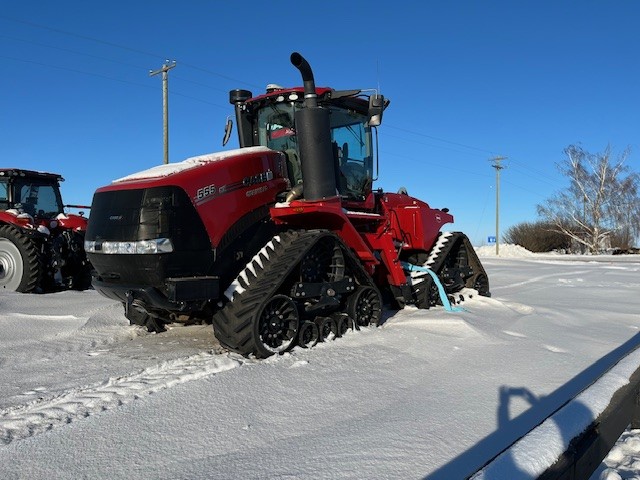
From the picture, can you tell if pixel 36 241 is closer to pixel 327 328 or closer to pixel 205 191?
pixel 205 191

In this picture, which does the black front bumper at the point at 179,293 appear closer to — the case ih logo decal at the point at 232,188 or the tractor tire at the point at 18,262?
the case ih logo decal at the point at 232,188

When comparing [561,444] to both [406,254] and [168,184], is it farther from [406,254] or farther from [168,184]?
[406,254]

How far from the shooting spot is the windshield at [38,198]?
10.9 meters

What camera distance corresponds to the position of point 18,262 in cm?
939

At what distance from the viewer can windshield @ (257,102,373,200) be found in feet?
19.2

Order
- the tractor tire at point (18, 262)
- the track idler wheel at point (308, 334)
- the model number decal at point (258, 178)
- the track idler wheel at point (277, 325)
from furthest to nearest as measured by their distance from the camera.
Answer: the tractor tire at point (18, 262), the model number decal at point (258, 178), the track idler wheel at point (308, 334), the track idler wheel at point (277, 325)

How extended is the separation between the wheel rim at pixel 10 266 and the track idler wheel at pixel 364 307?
678 centimetres

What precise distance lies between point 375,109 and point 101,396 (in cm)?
377

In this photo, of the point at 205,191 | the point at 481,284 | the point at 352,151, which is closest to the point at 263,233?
the point at 205,191

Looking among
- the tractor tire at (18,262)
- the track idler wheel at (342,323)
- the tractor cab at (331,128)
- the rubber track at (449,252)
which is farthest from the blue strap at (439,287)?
the tractor tire at (18,262)

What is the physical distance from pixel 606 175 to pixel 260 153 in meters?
47.1

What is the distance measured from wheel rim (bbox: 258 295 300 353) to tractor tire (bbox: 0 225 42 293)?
256 inches

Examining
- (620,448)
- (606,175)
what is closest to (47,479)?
(620,448)

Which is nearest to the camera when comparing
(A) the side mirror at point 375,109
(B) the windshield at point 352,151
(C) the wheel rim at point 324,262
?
(C) the wheel rim at point 324,262
